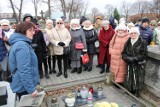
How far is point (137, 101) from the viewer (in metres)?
4.82

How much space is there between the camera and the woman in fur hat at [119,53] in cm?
520

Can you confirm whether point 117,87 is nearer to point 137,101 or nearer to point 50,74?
point 137,101

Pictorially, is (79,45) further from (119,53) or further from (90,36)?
(119,53)

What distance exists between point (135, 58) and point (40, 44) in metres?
2.48

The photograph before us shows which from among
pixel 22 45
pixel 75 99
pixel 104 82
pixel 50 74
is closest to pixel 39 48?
pixel 50 74

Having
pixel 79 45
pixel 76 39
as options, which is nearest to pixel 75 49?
pixel 79 45

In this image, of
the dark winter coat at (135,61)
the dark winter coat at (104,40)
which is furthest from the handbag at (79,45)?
the dark winter coat at (135,61)

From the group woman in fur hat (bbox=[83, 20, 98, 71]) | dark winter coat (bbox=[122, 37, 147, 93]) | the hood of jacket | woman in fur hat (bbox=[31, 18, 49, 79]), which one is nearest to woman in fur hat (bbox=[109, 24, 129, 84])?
dark winter coat (bbox=[122, 37, 147, 93])

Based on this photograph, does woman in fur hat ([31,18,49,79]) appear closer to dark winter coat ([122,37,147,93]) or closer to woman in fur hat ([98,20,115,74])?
woman in fur hat ([98,20,115,74])

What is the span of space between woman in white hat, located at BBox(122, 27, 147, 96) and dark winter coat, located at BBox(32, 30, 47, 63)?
6.94ft

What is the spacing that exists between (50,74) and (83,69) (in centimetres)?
113

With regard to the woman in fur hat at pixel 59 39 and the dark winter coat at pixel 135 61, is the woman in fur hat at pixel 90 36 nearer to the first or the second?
the woman in fur hat at pixel 59 39

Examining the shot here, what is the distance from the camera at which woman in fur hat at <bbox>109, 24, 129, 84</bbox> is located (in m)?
5.20

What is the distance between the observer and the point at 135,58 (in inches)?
185
